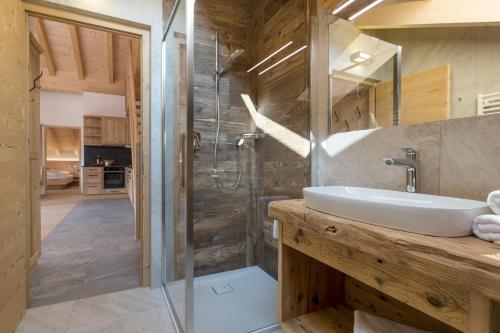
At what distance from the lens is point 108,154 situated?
769 cm

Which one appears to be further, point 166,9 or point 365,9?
point 166,9

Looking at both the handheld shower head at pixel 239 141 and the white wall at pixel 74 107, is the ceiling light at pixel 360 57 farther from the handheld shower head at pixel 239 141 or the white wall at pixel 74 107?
the white wall at pixel 74 107

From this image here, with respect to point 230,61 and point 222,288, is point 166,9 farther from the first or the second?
point 222,288

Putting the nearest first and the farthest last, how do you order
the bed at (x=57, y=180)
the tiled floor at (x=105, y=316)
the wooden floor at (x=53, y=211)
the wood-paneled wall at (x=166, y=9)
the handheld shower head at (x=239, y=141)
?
the tiled floor at (x=105, y=316), the wood-paneled wall at (x=166, y=9), the handheld shower head at (x=239, y=141), the wooden floor at (x=53, y=211), the bed at (x=57, y=180)

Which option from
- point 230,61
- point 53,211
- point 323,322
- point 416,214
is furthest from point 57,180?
point 416,214

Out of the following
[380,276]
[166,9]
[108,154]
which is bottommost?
[380,276]

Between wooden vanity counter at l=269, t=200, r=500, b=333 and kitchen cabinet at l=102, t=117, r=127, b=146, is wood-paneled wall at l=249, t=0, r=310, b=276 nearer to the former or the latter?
wooden vanity counter at l=269, t=200, r=500, b=333

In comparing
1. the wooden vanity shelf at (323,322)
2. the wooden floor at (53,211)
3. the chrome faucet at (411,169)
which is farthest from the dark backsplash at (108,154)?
the chrome faucet at (411,169)

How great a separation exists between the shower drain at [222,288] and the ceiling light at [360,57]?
1.96 metres

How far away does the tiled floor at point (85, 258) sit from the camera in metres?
2.10

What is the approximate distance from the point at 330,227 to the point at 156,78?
1.94 m

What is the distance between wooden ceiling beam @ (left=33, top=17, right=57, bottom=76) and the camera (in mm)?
4863

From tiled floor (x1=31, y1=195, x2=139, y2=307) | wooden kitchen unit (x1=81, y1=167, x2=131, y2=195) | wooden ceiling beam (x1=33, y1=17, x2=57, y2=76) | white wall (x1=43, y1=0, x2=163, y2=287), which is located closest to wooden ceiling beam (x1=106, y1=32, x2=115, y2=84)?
wooden ceiling beam (x1=33, y1=17, x2=57, y2=76)

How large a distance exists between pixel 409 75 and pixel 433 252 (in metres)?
0.96
